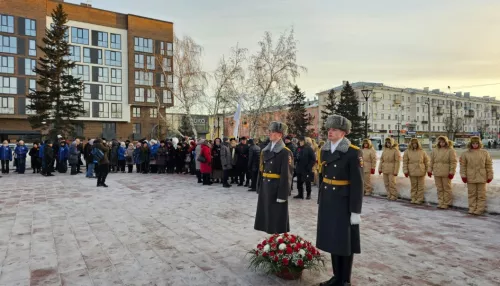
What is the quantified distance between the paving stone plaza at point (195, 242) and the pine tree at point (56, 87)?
81.9 ft

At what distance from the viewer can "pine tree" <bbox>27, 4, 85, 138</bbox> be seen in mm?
31531

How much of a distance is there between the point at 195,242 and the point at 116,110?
178 ft

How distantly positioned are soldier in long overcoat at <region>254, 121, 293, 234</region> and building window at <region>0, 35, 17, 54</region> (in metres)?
56.0

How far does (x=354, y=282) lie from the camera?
403cm

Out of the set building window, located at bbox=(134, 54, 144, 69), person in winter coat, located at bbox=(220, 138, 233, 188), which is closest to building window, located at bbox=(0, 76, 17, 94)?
building window, located at bbox=(134, 54, 144, 69)

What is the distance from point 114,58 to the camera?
54906 mm

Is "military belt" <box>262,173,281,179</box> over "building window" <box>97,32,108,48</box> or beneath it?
beneath

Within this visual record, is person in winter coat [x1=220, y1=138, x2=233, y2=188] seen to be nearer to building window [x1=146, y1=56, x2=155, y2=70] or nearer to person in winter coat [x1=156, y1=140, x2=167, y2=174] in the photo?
person in winter coat [x1=156, y1=140, x2=167, y2=174]

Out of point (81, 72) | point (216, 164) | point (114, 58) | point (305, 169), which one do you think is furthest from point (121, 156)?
point (114, 58)

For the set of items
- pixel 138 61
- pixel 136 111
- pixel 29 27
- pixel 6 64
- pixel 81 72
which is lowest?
pixel 136 111

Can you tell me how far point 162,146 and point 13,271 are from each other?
13510 millimetres

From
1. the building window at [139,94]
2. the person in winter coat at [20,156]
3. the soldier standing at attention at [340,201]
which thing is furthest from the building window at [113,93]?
the soldier standing at attention at [340,201]

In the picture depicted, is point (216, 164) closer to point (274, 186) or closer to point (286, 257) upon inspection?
point (274, 186)

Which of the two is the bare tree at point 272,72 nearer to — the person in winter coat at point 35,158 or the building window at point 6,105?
the person in winter coat at point 35,158
